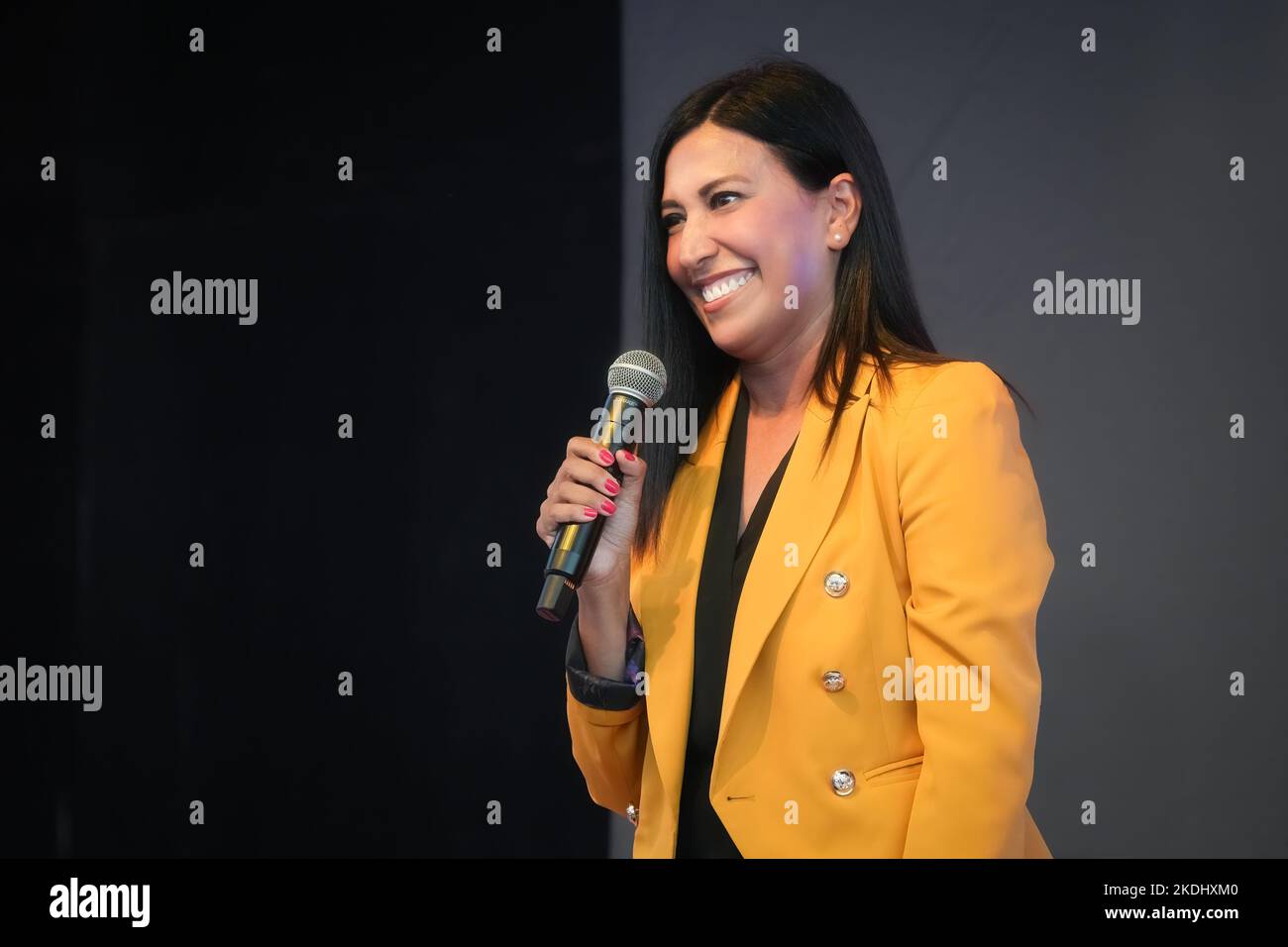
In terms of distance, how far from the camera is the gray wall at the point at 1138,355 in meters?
2.54

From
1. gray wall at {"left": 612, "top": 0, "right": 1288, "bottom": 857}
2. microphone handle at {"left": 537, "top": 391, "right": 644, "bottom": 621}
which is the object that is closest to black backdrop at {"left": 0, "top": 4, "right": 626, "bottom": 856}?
gray wall at {"left": 612, "top": 0, "right": 1288, "bottom": 857}

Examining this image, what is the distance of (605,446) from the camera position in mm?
1832

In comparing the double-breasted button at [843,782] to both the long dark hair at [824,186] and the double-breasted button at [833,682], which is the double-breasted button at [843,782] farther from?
the long dark hair at [824,186]

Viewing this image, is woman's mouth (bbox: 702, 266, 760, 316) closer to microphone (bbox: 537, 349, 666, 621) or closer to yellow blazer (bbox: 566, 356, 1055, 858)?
microphone (bbox: 537, 349, 666, 621)

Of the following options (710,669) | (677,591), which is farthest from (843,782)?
(677,591)

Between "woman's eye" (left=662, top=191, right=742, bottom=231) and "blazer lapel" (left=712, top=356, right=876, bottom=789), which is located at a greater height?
"woman's eye" (left=662, top=191, right=742, bottom=231)

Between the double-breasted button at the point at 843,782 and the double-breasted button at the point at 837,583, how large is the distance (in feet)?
0.77

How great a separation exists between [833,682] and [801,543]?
0.62 ft


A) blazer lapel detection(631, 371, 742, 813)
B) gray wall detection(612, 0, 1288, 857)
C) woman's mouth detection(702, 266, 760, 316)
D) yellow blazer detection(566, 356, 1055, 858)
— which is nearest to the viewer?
yellow blazer detection(566, 356, 1055, 858)

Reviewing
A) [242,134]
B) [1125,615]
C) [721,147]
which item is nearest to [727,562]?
[721,147]

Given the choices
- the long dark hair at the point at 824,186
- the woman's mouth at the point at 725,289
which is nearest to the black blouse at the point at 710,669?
the long dark hair at the point at 824,186

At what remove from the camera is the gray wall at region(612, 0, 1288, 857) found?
254 cm

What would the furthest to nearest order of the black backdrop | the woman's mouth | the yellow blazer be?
the black backdrop → the woman's mouth → the yellow blazer

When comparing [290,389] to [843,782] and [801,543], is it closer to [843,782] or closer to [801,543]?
[801,543]
